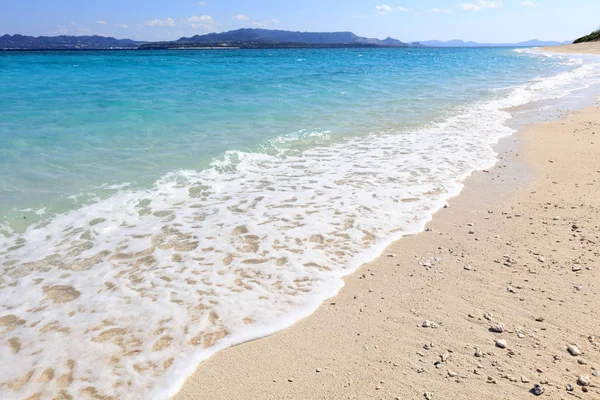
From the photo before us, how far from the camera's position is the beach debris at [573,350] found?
2.86m

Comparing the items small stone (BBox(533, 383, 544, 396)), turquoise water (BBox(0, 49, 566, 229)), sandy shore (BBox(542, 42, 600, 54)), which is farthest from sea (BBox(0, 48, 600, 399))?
sandy shore (BBox(542, 42, 600, 54))

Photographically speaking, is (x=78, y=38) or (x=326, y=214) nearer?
(x=326, y=214)

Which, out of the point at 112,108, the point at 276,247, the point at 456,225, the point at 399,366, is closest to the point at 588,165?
the point at 456,225

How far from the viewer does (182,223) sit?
5457mm

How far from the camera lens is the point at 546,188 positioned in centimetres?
639

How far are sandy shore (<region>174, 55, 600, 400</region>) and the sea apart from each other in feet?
0.94

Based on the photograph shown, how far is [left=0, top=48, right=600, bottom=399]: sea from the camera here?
326cm

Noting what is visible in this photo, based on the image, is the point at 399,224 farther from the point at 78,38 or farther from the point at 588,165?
the point at 78,38

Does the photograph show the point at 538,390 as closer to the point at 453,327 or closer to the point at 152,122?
the point at 453,327

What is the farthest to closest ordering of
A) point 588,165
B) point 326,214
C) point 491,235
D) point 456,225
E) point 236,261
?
1. point 588,165
2. point 326,214
3. point 456,225
4. point 491,235
5. point 236,261

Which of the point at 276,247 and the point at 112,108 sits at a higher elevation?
the point at 112,108

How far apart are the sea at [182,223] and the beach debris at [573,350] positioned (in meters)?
1.82

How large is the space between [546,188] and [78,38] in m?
210

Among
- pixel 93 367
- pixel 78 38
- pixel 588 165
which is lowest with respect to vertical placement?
pixel 93 367
